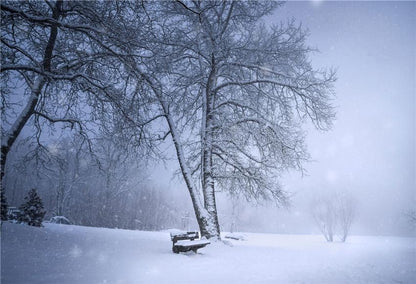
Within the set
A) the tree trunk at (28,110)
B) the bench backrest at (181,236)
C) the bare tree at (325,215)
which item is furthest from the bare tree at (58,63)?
the bare tree at (325,215)

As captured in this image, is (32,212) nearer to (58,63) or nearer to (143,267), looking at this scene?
(58,63)

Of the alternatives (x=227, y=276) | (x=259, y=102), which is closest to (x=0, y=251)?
(x=227, y=276)

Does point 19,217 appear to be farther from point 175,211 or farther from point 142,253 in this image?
point 175,211

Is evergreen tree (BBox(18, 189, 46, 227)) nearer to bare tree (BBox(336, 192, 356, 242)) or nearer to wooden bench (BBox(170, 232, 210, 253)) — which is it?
wooden bench (BBox(170, 232, 210, 253))

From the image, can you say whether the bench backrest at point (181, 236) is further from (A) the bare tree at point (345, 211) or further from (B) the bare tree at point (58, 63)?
(A) the bare tree at point (345, 211)

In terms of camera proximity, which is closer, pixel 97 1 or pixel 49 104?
pixel 97 1

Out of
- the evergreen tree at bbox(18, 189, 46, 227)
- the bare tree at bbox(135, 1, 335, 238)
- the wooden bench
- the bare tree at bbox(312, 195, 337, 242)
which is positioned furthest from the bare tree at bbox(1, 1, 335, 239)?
the bare tree at bbox(312, 195, 337, 242)

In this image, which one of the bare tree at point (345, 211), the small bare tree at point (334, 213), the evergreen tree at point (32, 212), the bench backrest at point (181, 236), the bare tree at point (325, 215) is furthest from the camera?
the bare tree at point (325, 215)

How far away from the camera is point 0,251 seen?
4219mm

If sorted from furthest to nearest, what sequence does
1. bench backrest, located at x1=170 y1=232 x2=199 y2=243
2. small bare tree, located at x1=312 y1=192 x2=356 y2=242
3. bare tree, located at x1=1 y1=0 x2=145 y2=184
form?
small bare tree, located at x1=312 y1=192 x2=356 y2=242 < bench backrest, located at x1=170 y1=232 x2=199 y2=243 < bare tree, located at x1=1 y1=0 x2=145 y2=184

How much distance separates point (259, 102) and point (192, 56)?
10.6 ft

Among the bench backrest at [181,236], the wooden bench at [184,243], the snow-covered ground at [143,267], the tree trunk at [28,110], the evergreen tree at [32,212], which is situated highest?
the tree trunk at [28,110]

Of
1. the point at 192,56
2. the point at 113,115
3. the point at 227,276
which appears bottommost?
the point at 227,276

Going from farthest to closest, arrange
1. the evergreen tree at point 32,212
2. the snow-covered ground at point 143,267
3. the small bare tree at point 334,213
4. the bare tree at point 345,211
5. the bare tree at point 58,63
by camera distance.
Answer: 1. the small bare tree at point 334,213
2. the bare tree at point 345,211
3. the evergreen tree at point 32,212
4. the bare tree at point 58,63
5. the snow-covered ground at point 143,267
